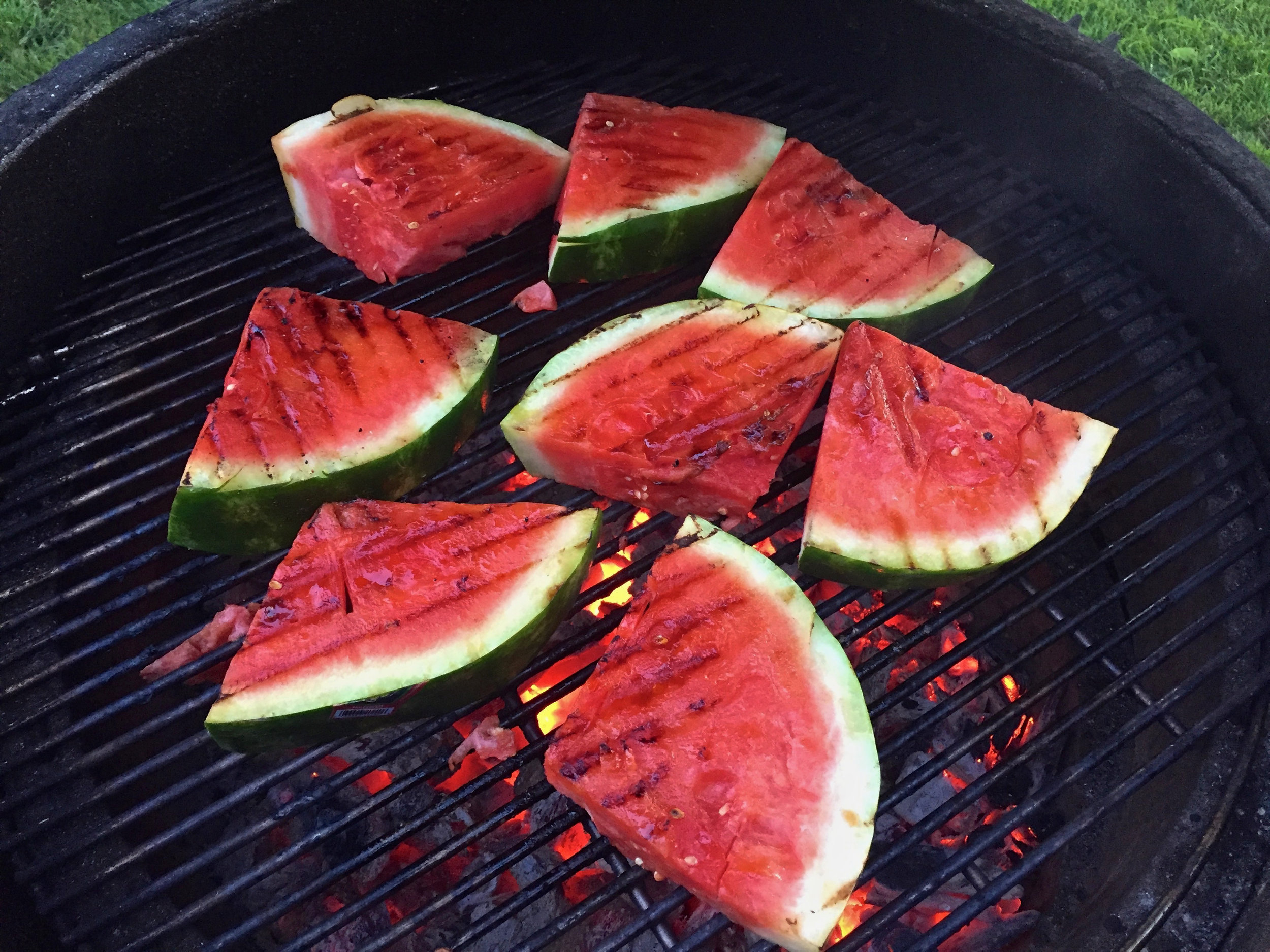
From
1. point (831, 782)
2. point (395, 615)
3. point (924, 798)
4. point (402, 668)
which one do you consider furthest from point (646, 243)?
point (924, 798)

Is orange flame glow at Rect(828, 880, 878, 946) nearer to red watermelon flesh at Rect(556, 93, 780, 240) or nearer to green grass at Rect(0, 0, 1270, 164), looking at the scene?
red watermelon flesh at Rect(556, 93, 780, 240)

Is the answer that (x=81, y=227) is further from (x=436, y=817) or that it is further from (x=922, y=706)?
(x=922, y=706)

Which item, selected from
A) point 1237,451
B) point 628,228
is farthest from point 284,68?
point 1237,451

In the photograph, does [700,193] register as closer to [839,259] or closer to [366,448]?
[839,259]

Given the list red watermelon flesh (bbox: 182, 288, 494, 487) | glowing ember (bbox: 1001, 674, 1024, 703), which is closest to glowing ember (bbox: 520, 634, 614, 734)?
red watermelon flesh (bbox: 182, 288, 494, 487)

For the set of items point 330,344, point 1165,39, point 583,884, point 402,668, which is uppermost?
point 330,344

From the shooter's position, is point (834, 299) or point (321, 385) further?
point (834, 299)
